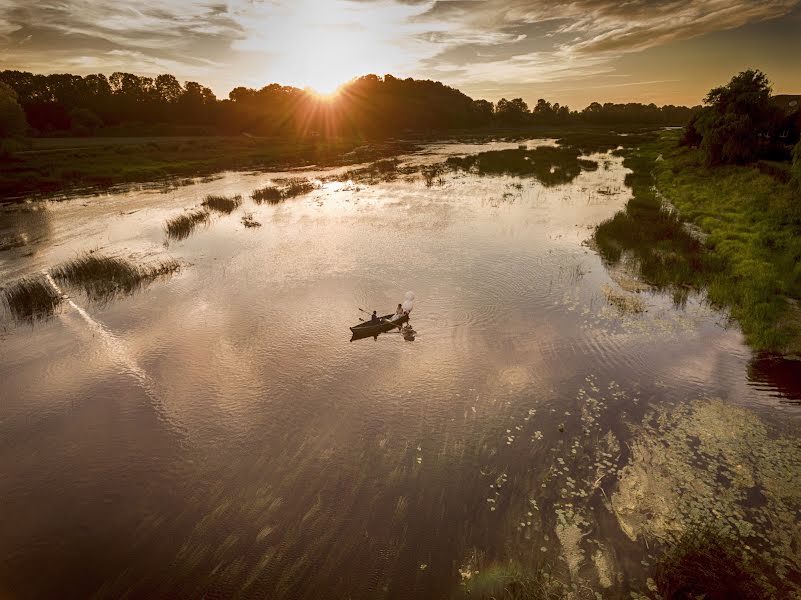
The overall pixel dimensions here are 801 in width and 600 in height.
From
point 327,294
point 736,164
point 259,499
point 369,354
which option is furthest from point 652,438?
point 736,164

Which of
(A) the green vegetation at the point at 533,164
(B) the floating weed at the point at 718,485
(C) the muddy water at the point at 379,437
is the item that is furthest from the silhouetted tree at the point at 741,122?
(B) the floating weed at the point at 718,485

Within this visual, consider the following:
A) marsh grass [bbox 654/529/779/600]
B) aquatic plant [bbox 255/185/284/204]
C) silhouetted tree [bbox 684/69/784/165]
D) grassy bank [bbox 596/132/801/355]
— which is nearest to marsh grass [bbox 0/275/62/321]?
aquatic plant [bbox 255/185/284/204]

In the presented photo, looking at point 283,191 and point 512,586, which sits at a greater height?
point 283,191

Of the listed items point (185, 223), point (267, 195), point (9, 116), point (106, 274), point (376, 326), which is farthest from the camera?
point (9, 116)

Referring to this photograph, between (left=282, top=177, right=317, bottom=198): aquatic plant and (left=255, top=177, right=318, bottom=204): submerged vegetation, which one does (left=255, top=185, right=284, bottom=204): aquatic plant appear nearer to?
(left=255, top=177, right=318, bottom=204): submerged vegetation

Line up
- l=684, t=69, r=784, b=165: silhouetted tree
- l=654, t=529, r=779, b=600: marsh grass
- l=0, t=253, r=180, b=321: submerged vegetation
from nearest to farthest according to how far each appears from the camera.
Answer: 1. l=654, t=529, r=779, b=600: marsh grass
2. l=0, t=253, r=180, b=321: submerged vegetation
3. l=684, t=69, r=784, b=165: silhouetted tree

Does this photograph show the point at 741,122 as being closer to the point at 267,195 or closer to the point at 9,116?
the point at 267,195

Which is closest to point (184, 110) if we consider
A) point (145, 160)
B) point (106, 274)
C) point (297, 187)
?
point (145, 160)

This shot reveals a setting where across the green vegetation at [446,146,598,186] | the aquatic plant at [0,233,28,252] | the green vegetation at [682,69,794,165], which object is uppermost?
the green vegetation at [682,69,794,165]
